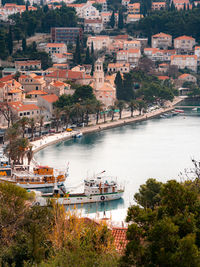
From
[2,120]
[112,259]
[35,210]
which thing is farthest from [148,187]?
[2,120]

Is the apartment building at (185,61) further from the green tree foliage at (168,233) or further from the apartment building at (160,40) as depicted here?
the green tree foliage at (168,233)

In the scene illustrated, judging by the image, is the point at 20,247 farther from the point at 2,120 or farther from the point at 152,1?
the point at 152,1

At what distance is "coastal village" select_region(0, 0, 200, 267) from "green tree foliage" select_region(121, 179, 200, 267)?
20mm

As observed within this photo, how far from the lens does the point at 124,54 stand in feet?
218

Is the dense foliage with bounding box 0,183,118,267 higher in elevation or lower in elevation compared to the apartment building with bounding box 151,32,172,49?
lower

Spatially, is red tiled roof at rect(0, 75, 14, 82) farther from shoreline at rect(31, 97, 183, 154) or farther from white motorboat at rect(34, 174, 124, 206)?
white motorboat at rect(34, 174, 124, 206)

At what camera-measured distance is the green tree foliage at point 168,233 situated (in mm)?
10625

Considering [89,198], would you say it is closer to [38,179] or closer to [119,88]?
[38,179]

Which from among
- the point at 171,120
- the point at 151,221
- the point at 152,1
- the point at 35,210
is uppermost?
the point at 152,1

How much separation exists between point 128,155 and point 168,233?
24713 millimetres

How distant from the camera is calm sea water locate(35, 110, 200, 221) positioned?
28.8 meters

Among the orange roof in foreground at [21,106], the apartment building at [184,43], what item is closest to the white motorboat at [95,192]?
the orange roof in foreground at [21,106]

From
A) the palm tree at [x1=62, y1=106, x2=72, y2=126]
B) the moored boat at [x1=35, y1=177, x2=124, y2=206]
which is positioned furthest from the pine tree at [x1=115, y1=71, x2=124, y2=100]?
the moored boat at [x1=35, y1=177, x2=124, y2=206]

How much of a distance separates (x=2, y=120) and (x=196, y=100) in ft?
85.8
